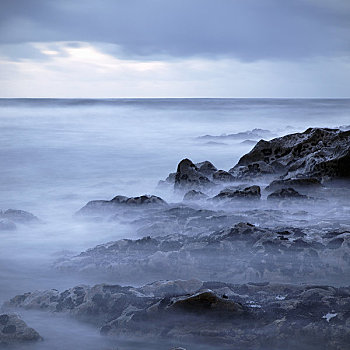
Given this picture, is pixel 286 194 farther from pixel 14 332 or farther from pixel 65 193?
pixel 65 193

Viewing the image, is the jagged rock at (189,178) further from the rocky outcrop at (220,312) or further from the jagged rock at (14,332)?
the jagged rock at (14,332)

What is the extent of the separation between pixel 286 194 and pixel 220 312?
4.33 metres

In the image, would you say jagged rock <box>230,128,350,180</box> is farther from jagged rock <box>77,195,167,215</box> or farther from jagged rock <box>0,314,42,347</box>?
jagged rock <box>0,314,42,347</box>

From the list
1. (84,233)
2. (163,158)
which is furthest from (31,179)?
(84,233)

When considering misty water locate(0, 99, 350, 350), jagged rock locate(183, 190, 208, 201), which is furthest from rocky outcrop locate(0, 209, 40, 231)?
jagged rock locate(183, 190, 208, 201)

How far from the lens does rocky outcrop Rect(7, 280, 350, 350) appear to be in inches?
122

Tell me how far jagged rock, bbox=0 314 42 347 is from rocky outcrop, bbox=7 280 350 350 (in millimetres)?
398

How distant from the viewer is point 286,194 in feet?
24.3

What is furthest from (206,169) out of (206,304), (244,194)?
(206,304)

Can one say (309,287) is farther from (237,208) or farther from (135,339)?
(237,208)

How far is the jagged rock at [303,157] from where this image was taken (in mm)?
8453

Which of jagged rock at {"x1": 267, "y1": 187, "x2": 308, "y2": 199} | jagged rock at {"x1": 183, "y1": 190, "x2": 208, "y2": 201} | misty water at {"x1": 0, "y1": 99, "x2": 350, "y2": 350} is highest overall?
jagged rock at {"x1": 267, "y1": 187, "x2": 308, "y2": 199}

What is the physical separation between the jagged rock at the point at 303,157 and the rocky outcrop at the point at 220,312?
4.98 meters

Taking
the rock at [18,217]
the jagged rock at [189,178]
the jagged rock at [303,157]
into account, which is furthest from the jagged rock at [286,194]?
the rock at [18,217]
